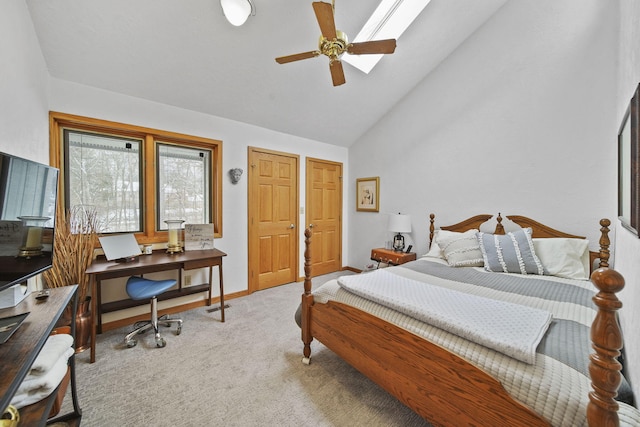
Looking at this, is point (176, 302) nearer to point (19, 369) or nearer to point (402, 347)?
point (19, 369)

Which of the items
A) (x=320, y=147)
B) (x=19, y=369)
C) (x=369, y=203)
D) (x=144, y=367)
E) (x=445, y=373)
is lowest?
(x=144, y=367)

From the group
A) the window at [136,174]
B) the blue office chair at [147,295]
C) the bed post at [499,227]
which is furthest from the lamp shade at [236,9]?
the bed post at [499,227]

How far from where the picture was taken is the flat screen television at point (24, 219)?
1.06 metres

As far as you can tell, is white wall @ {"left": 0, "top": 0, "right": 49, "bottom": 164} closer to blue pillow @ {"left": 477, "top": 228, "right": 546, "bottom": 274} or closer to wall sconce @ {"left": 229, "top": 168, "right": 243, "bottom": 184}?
wall sconce @ {"left": 229, "top": 168, "right": 243, "bottom": 184}

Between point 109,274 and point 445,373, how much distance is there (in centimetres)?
250

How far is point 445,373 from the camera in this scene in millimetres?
1136

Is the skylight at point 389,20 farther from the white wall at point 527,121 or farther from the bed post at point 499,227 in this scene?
the bed post at point 499,227

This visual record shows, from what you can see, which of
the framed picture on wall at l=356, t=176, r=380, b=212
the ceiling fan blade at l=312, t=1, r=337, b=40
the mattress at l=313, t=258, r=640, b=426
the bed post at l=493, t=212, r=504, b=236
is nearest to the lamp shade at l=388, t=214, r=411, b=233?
the framed picture on wall at l=356, t=176, r=380, b=212

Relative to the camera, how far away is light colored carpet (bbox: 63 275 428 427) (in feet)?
4.83

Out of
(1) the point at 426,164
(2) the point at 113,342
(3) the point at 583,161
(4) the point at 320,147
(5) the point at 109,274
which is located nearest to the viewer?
(5) the point at 109,274

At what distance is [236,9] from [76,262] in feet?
7.79

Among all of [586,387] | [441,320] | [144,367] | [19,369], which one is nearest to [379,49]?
[441,320]

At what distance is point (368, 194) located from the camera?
4219 mm

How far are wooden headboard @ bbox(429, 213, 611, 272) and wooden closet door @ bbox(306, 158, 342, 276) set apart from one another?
5.35 ft
